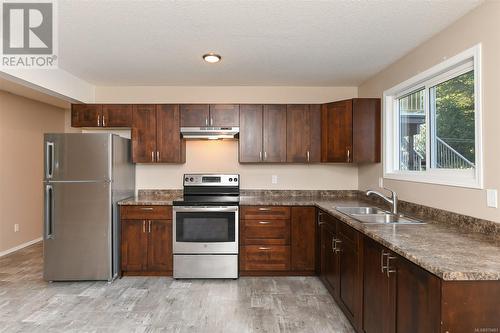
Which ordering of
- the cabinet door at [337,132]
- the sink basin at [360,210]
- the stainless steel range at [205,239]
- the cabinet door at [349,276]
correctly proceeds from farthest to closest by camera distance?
the cabinet door at [337,132] → the stainless steel range at [205,239] → the sink basin at [360,210] → the cabinet door at [349,276]

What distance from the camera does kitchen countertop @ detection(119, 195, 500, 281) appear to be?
1.31 meters

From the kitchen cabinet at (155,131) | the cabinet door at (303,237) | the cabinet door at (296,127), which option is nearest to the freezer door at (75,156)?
the kitchen cabinet at (155,131)

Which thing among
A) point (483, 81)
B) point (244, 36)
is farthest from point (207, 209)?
point (483, 81)

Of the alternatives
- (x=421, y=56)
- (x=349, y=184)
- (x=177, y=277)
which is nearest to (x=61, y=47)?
(x=177, y=277)

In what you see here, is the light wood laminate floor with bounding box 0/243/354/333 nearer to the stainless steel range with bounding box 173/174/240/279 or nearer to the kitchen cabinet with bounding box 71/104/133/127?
the stainless steel range with bounding box 173/174/240/279

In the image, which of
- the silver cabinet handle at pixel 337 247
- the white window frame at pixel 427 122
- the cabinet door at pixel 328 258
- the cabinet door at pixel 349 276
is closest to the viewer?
the white window frame at pixel 427 122

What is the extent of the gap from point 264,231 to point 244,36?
2.11 metres

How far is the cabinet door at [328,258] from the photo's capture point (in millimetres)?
2930

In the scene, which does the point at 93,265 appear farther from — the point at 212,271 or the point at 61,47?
the point at 61,47

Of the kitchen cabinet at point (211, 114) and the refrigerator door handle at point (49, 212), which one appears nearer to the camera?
the refrigerator door handle at point (49, 212)

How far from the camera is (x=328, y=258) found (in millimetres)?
3121

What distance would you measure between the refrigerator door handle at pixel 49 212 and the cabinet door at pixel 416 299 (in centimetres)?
338

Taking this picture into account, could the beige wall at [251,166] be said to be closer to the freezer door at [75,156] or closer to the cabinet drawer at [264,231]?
the cabinet drawer at [264,231]

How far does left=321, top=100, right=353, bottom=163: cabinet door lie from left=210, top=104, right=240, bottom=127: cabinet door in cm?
110
